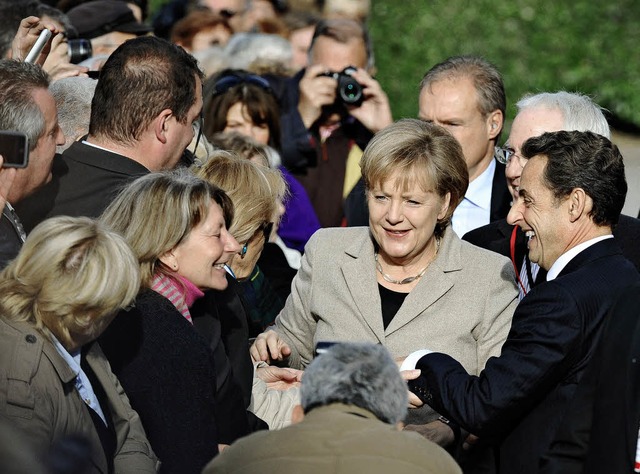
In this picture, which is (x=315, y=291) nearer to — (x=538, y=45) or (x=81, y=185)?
(x=81, y=185)

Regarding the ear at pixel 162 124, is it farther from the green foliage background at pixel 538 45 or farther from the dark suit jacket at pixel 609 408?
the green foliage background at pixel 538 45

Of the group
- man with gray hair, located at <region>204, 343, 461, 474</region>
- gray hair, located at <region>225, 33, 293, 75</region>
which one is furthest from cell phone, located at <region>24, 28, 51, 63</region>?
man with gray hair, located at <region>204, 343, 461, 474</region>

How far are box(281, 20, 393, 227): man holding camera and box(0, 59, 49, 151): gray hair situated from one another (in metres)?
2.65

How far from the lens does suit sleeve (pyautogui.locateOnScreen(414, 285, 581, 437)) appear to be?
12.0 ft

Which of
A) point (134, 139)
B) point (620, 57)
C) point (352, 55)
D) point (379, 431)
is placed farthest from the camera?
point (620, 57)

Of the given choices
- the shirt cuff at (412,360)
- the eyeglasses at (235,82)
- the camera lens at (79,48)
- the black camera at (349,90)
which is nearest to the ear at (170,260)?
the shirt cuff at (412,360)

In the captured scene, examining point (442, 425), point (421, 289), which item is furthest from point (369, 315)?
point (442, 425)

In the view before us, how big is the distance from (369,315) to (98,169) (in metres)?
1.17

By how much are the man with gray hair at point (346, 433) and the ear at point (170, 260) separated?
44.2 inches

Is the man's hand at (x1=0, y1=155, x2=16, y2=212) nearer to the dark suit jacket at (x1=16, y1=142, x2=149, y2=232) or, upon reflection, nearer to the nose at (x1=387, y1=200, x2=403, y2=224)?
the dark suit jacket at (x1=16, y1=142, x2=149, y2=232)

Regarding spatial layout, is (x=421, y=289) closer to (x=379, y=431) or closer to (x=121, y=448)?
(x=121, y=448)

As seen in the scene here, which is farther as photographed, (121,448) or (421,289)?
(421,289)

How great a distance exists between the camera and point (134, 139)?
14.9ft

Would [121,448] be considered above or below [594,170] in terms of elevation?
below
